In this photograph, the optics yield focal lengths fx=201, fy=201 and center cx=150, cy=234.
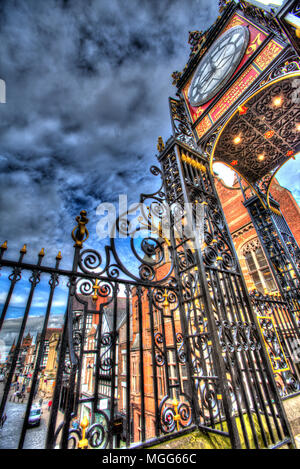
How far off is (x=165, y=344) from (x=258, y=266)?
971 centimetres

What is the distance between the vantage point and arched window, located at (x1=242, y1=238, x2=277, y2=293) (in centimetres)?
995

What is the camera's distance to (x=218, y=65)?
5.21 metres

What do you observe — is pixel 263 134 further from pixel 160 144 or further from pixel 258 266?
pixel 258 266

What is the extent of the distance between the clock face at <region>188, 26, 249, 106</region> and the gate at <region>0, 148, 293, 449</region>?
2846 mm

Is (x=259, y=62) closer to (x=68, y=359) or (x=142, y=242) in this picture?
(x=142, y=242)

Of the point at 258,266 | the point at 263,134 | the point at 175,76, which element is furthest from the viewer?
the point at 258,266

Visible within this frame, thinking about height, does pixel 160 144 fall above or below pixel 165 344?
above

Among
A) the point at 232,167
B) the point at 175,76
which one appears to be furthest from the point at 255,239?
the point at 175,76

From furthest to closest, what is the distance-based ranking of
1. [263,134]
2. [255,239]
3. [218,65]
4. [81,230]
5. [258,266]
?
[255,239] → [258,266] → [263,134] → [218,65] → [81,230]

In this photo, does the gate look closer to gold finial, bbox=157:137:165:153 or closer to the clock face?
gold finial, bbox=157:137:165:153

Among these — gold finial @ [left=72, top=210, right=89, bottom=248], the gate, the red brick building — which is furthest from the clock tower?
the red brick building

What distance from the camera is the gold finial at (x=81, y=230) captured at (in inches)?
83.0
